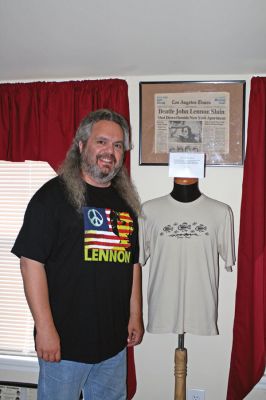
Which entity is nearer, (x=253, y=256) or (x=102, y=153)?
(x=102, y=153)

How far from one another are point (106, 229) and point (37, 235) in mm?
305

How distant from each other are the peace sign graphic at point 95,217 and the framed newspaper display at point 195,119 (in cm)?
68

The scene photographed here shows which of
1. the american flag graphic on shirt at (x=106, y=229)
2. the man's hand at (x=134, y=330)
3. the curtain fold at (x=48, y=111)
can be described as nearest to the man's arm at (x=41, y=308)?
the american flag graphic on shirt at (x=106, y=229)

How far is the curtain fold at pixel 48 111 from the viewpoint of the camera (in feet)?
6.36

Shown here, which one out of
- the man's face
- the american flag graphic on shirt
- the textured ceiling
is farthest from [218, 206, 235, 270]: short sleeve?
the textured ceiling

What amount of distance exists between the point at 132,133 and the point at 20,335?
1.53m

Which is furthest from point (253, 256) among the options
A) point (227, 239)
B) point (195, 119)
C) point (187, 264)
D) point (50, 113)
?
point (50, 113)

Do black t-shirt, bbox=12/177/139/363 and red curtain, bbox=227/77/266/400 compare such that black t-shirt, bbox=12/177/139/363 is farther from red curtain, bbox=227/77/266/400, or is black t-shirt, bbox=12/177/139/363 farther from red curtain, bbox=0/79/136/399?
red curtain, bbox=227/77/266/400

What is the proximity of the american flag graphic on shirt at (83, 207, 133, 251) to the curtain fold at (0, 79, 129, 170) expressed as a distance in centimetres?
50

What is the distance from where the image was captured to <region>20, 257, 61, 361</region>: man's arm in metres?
1.32

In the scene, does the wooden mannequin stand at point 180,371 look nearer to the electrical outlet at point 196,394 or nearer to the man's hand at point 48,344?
the electrical outlet at point 196,394

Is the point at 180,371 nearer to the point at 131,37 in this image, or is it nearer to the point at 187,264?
the point at 187,264

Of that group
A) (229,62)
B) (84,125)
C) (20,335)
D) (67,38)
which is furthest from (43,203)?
(20,335)

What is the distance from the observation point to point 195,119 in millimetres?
1948
